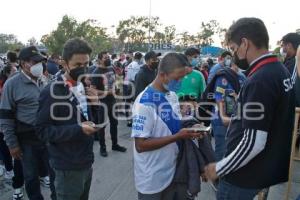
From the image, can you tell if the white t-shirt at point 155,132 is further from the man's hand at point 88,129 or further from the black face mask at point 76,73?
the black face mask at point 76,73

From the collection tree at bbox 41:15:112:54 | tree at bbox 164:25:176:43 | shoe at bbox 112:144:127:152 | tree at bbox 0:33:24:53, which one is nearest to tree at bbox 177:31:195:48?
tree at bbox 164:25:176:43

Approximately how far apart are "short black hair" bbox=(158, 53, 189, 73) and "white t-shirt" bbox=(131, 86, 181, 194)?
0.19 metres

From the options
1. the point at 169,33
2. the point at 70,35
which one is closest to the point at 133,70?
the point at 70,35

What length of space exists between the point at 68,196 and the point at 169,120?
108cm

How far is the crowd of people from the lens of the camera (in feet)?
6.70

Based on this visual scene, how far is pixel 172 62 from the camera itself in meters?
2.57

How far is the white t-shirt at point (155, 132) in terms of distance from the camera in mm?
2502

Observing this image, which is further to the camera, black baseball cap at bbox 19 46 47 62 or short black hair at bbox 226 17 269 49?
black baseball cap at bbox 19 46 47 62

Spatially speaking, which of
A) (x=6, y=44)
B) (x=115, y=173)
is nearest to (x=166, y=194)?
(x=115, y=173)

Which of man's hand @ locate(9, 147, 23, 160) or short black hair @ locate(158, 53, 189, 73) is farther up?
short black hair @ locate(158, 53, 189, 73)

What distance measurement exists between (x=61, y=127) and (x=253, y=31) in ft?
5.34

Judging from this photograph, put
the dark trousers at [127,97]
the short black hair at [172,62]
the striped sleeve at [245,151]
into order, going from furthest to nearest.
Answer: the dark trousers at [127,97], the short black hair at [172,62], the striped sleeve at [245,151]

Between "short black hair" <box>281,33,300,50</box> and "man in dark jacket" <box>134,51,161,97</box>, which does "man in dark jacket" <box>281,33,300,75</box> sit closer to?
"short black hair" <box>281,33,300,50</box>

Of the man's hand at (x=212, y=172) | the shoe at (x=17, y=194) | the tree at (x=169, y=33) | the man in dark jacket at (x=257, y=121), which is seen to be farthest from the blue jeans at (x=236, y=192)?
the tree at (x=169, y=33)
